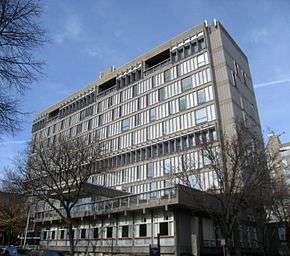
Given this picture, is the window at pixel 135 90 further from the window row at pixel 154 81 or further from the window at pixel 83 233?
the window at pixel 83 233

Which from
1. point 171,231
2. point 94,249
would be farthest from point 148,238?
point 94,249

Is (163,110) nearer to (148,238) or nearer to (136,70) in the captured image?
(136,70)

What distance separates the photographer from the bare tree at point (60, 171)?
36.1 meters

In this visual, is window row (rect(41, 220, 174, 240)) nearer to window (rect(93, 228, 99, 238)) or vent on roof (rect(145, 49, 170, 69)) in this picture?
window (rect(93, 228, 99, 238))

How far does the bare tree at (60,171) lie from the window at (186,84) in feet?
84.4

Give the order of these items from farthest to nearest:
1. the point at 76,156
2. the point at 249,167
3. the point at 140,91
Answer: the point at 140,91 < the point at 76,156 < the point at 249,167

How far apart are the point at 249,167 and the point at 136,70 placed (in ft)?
149

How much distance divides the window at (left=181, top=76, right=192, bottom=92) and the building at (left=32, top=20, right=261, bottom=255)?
0.19 metres

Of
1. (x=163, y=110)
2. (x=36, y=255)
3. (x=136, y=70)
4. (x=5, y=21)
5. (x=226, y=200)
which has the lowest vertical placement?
(x=36, y=255)

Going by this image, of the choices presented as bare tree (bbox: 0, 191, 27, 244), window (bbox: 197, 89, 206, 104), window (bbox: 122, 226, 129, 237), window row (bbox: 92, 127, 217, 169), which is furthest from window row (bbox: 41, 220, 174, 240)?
window (bbox: 197, 89, 206, 104)

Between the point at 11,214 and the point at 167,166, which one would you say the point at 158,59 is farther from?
the point at 11,214

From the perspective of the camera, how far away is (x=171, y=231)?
31.7 metres

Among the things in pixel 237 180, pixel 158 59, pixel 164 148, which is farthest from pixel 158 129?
pixel 237 180

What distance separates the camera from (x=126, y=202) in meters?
35.8
